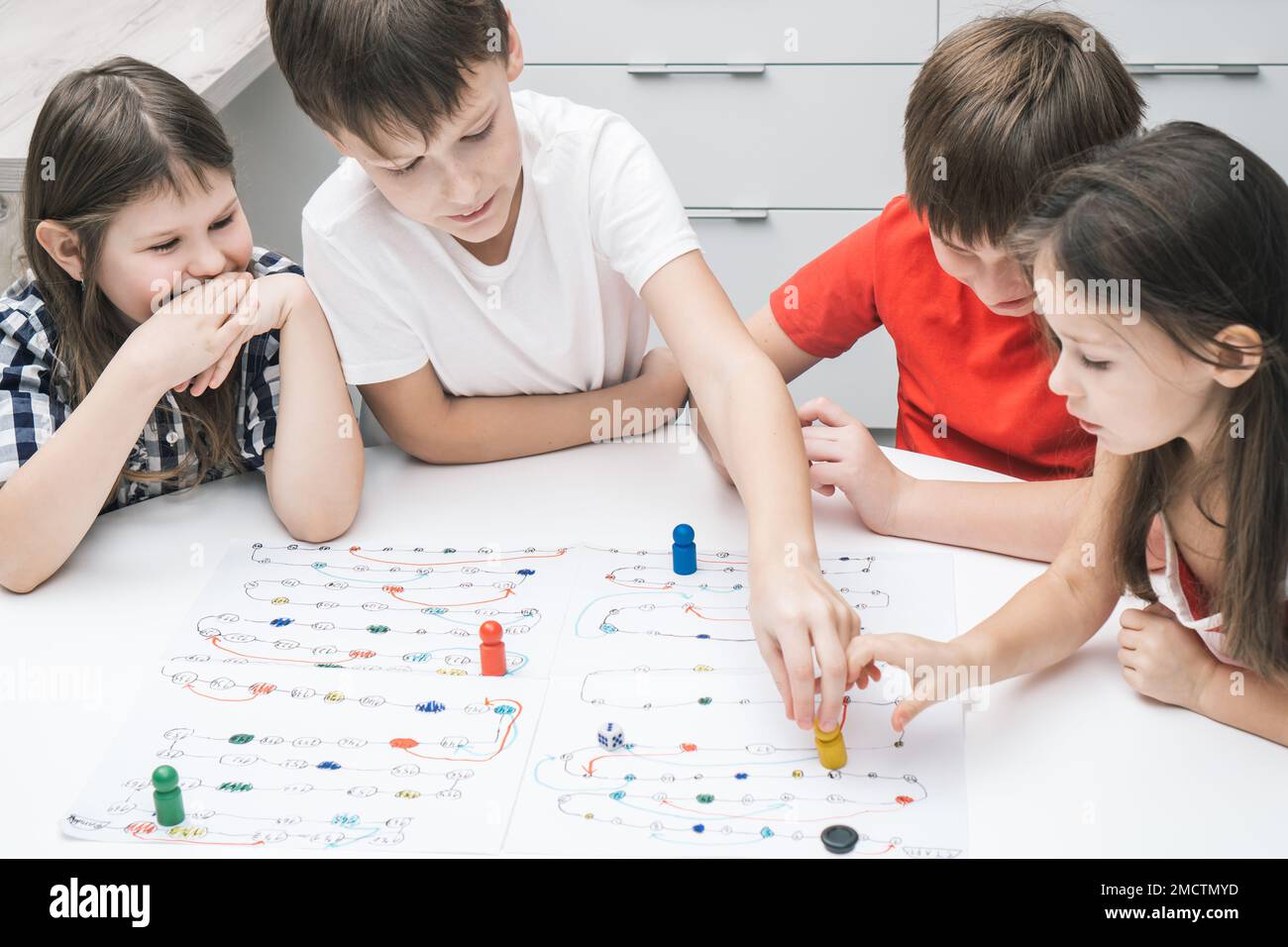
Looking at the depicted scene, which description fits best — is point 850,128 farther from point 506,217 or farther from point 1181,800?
point 1181,800

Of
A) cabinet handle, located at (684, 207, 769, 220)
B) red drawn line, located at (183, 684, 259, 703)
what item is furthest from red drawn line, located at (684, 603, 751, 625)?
cabinet handle, located at (684, 207, 769, 220)

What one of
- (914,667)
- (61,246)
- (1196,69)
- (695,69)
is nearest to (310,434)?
(61,246)

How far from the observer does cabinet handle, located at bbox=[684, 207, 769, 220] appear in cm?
215

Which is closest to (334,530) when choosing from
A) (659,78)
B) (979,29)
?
(979,29)

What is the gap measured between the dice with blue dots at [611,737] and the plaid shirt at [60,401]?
50 centimetres

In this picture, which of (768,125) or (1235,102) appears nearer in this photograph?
(1235,102)

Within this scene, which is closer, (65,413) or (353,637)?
(353,637)

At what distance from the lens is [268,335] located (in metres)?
1.22

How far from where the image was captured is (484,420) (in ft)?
3.99

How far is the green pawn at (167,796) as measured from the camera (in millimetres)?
768

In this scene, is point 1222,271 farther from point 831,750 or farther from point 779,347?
point 779,347

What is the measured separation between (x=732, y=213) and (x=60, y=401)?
1.27 m

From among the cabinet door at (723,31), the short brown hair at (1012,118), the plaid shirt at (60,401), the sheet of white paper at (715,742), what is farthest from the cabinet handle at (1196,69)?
the plaid shirt at (60,401)
